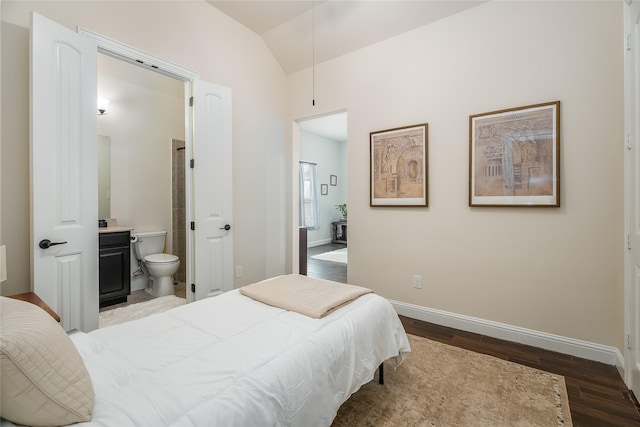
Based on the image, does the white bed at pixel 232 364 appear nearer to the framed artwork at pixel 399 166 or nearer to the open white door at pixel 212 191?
the open white door at pixel 212 191

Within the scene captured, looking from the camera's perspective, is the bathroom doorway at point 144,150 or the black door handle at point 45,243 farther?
the bathroom doorway at point 144,150

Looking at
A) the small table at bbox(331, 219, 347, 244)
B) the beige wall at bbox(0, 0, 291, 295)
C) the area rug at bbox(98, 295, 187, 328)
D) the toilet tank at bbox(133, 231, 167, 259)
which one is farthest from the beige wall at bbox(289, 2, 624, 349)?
the small table at bbox(331, 219, 347, 244)

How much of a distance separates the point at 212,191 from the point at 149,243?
5.40 feet

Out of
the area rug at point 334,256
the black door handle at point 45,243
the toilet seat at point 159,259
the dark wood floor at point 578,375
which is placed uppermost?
the black door handle at point 45,243

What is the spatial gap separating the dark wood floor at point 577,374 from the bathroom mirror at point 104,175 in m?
3.88

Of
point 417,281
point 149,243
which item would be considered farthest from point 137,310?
point 417,281

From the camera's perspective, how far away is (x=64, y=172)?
1981mm

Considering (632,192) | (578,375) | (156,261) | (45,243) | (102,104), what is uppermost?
(102,104)

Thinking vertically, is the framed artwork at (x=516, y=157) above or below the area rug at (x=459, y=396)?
above

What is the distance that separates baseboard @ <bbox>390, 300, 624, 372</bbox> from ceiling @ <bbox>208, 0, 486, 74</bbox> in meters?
2.91

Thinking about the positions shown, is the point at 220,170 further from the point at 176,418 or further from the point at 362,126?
the point at 176,418

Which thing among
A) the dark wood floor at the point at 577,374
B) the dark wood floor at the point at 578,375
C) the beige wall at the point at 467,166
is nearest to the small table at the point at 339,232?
the beige wall at the point at 467,166

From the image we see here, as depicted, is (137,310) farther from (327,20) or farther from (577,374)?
(577,374)

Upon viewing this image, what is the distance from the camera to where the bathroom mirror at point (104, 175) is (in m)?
3.71
